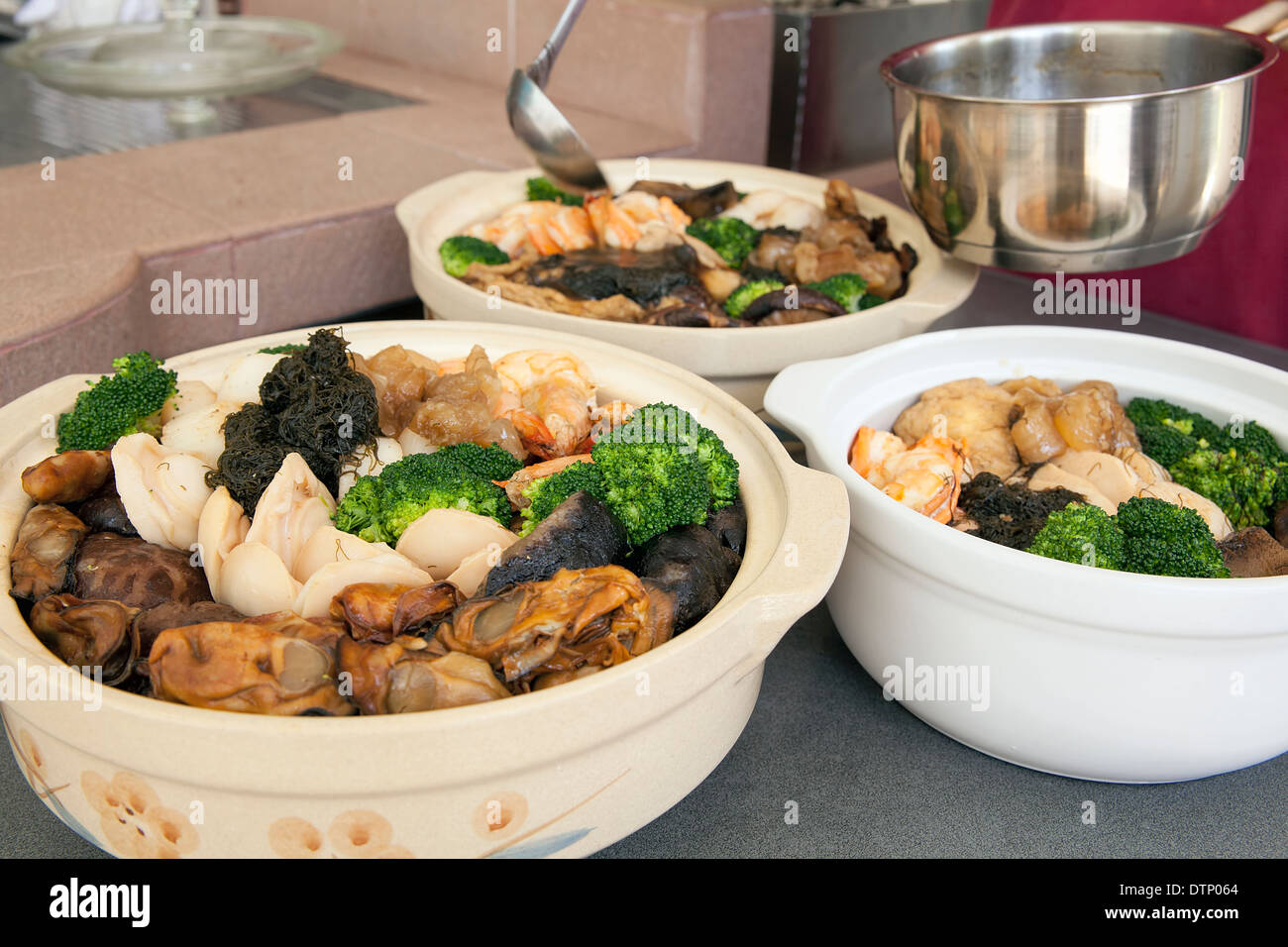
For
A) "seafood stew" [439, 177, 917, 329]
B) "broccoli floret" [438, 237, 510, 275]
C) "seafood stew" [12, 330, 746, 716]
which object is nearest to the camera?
"seafood stew" [12, 330, 746, 716]

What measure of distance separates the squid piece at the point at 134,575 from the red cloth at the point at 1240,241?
6.49ft

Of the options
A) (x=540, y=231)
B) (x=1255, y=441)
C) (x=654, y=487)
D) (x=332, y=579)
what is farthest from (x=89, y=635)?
(x=1255, y=441)

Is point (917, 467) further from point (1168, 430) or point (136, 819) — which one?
point (136, 819)

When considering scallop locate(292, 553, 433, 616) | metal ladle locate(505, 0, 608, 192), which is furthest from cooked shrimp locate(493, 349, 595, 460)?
metal ladle locate(505, 0, 608, 192)

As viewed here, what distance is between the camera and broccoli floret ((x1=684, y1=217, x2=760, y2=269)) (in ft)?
7.14

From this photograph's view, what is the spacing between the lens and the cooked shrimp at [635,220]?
83.2 inches

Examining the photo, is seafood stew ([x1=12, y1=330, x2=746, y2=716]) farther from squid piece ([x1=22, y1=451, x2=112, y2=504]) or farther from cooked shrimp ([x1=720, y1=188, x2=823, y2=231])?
cooked shrimp ([x1=720, y1=188, x2=823, y2=231])

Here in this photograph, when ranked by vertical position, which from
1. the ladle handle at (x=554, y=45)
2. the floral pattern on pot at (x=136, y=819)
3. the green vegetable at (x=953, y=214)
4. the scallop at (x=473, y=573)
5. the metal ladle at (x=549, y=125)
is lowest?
the floral pattern on pot at (x=136, y=819)

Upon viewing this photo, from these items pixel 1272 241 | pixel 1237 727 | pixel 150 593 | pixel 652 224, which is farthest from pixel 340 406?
pixel 1272 241

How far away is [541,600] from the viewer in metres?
1.10

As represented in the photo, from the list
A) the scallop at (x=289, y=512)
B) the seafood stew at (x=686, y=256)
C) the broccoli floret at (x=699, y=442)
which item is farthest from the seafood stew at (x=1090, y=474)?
the scallop at (x=289, y=512)

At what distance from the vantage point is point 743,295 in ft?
6.45

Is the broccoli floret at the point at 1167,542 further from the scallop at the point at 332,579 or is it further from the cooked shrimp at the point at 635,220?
the cooked shrimp at the point at 635,220

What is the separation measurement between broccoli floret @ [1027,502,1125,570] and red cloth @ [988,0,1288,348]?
1.22 metres
